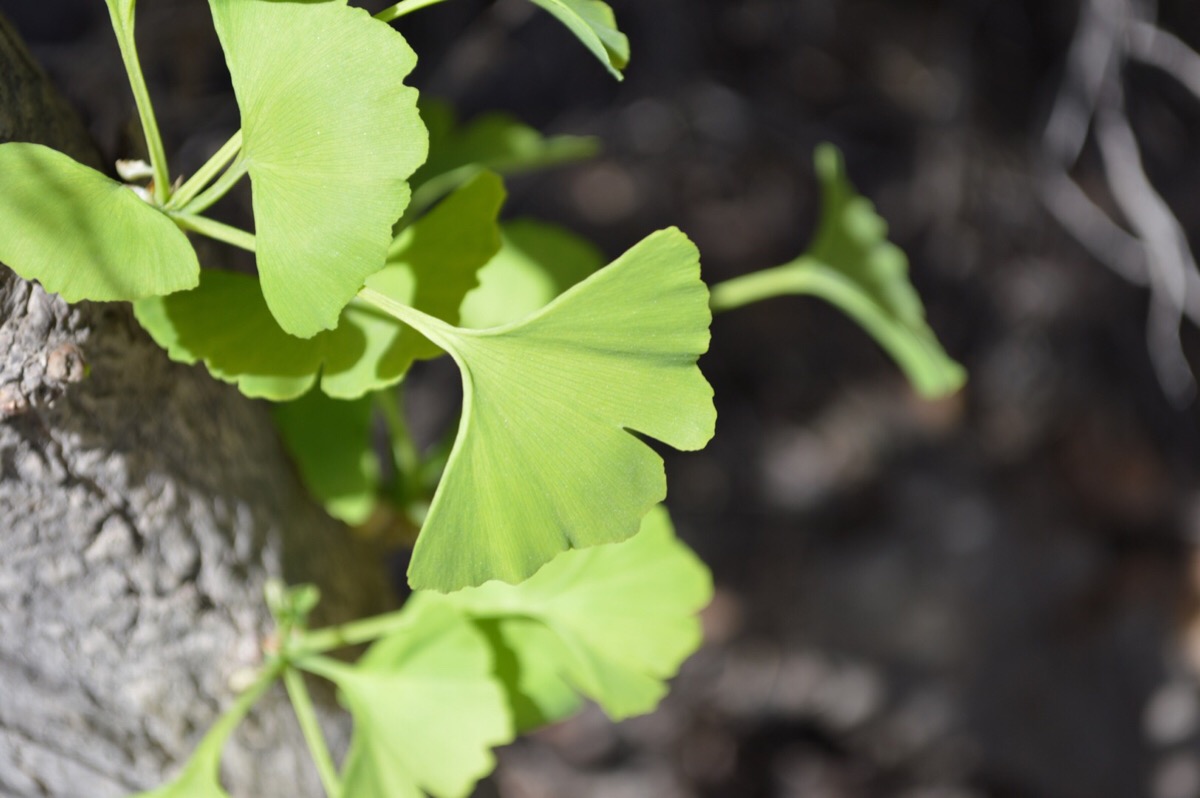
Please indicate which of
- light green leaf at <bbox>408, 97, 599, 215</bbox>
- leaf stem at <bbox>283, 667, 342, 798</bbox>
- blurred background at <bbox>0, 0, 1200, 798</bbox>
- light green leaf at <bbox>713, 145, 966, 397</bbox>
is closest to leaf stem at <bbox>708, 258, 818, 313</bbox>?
light green leaf at <bbox>713, 145, 966, 397</bbox>

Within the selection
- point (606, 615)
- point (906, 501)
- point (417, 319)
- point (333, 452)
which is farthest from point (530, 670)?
point (906, 501)

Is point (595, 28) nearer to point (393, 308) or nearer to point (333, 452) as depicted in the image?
point (393, 308)

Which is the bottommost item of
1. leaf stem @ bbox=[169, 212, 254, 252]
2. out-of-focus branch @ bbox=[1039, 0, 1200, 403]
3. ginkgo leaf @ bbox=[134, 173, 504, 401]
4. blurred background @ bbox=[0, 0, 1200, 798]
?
blurred background @ bbox=[0, 0, 1200, 798]

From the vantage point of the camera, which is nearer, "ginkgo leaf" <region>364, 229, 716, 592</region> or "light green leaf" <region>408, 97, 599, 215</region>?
"ginkgo leaf" <region>364, 229, 716, 592</region>

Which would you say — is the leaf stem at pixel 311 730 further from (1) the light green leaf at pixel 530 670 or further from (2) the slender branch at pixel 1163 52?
(2) the slender branch at pixel 1163 52

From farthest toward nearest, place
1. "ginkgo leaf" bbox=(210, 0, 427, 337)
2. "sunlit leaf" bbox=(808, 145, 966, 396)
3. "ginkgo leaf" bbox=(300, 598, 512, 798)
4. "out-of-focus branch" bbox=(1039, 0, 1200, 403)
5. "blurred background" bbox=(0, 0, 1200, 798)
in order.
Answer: "blurred background" bbox=(0, 0, 1200, 798), "out-of-focus branch" bbox=(1039, 0, 1200, 403), "sunlit leaf" bbox=(808, 145, 966, 396), "ginkgo leaf" bbox=(300, 598, 512, 798), "ginkgo leaf" bbox=(210, 0, 427, 337)

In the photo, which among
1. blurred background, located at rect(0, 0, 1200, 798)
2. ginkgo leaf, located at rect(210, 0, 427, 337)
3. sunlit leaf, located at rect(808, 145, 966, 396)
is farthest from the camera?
blurred background, located at rect(0, 0, 1200, 798)

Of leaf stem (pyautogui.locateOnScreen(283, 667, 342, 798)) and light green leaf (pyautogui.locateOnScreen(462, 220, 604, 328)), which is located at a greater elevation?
light green leaf (pyautogui.locateOnScreen(462, 220, 604, 328))

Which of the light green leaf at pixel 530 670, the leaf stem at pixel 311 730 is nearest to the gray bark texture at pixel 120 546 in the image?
the leaf stem at pixel 311 730

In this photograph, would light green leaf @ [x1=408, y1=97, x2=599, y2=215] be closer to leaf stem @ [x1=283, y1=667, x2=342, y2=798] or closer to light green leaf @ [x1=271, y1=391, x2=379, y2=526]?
light green leaf @ [x1=271, y1=391, x2=379, y2=526]
